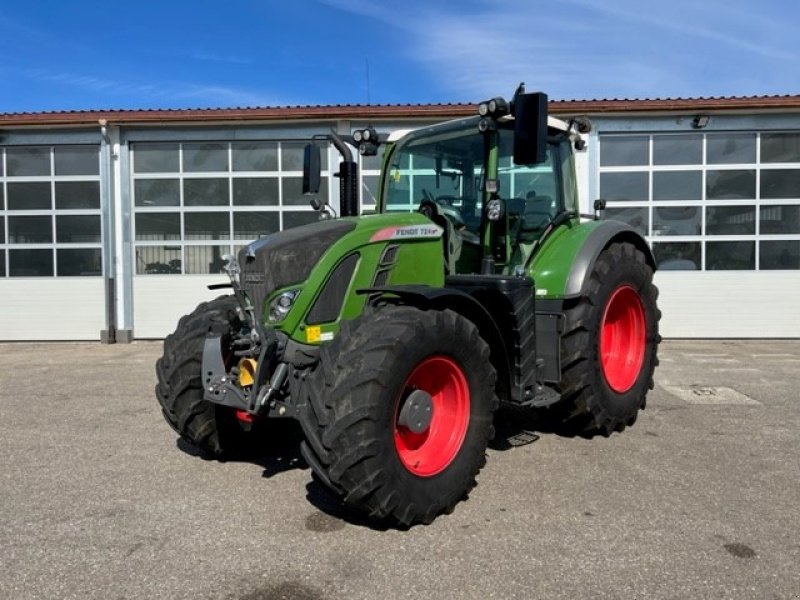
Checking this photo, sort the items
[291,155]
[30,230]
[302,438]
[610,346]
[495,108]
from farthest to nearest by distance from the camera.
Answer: [30,230], [291,155], [610,346], [302,438], [495,108]

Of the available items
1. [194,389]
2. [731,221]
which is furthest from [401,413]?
[731,221]

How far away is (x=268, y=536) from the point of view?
3240 mm

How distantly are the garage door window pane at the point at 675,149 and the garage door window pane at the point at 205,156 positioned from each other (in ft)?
24.3

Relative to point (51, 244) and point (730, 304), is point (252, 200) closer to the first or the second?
point (51, 244)

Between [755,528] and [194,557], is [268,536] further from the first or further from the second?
[755,528]

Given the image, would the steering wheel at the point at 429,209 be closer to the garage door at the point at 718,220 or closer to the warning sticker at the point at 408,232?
the warning sticker at the point at 408,232

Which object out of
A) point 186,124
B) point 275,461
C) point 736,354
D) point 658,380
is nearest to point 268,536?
point 275,461

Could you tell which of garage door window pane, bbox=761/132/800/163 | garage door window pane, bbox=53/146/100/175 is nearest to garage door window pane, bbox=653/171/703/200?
garage door window pane, bbox=761/132/800/163

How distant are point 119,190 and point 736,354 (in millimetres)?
10397

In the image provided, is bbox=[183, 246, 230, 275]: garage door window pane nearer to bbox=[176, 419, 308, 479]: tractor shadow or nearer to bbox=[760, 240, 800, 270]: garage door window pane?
bbox=[176, 419, 308, 479]: tractor shadow

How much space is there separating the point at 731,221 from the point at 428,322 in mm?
9563

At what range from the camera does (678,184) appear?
36.5 feet

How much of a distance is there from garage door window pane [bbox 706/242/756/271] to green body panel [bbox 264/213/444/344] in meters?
8.44

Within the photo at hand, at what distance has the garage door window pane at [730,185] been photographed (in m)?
11.1
